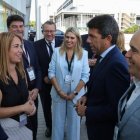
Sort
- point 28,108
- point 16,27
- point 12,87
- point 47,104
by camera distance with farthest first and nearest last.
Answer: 1. point 47,104
2. point 16,27
3. point 28,108
4. point 12,87

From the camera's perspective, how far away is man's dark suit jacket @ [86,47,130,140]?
234 cm

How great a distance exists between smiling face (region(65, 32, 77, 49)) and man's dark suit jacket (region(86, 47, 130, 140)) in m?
1.64

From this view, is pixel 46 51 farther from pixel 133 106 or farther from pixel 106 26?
pixel 133 106

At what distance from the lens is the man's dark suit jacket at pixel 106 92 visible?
7.67 ft

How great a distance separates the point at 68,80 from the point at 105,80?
1770 mm

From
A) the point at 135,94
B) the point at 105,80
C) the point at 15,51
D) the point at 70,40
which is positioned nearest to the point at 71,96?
the point at 70,40

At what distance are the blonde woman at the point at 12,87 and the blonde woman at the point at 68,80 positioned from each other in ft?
4.09

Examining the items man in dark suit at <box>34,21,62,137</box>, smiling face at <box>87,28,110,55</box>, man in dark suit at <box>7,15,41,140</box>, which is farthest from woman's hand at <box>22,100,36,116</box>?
man in dark suit at <box>34,21,62,137</box>

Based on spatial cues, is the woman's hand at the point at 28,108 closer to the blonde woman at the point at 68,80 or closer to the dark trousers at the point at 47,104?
the blonde woman at the point at 68,80

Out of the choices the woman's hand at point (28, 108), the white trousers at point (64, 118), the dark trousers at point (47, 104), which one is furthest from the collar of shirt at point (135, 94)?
the dark trousers at point (47, 104)

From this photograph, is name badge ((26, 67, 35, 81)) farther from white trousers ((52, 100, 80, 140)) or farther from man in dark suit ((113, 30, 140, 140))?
man in dark suit ((113, 30, 140, 140))

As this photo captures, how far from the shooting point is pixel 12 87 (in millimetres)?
2732

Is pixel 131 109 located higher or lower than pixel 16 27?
lower

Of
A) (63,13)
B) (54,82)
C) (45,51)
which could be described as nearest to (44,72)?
(45,51)
